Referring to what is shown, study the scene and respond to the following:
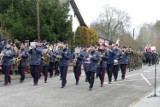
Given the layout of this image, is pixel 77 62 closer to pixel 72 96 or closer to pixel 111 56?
pixel 111 56

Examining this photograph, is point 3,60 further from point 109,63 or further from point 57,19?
point 57,19

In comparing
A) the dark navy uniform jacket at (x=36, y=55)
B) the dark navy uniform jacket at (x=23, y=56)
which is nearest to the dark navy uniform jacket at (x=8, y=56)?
the dark navy uniform jacket at (x=36, y=55)

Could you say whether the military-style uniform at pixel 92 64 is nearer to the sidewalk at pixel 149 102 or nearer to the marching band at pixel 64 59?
the marching band at pixel 64 59

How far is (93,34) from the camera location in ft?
175

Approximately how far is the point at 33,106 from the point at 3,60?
7.34 meters

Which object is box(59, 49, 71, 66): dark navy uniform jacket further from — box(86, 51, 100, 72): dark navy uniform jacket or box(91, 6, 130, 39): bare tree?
box(91, 6, 130, 39): bare tree

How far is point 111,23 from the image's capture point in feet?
342

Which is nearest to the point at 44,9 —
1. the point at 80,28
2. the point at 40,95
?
the point at 80,28

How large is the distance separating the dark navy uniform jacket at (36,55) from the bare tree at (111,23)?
82.7 meters

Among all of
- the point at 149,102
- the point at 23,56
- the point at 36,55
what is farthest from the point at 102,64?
the point at 149,102

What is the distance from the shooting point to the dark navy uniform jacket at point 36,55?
62.8 feet

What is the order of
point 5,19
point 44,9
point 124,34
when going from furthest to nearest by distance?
point 124,34 < point 44,9 < point 5,19

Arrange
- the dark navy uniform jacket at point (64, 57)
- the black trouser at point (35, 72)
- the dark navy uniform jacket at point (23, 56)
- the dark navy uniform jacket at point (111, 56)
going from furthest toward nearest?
the dark navy uniform jacket at point (111, 56)
the dark navy uniform jacket at point (23, 56)
the black trouser at point (35, 72)
the dark navy uniform jacket at point (64, 57)

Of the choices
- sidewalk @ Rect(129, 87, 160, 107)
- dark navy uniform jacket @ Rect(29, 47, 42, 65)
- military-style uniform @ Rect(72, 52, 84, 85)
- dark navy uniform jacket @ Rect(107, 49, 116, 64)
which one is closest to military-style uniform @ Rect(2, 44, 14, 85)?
dark navy uniform jacket @ Rect(29, 47, 42, 65)
